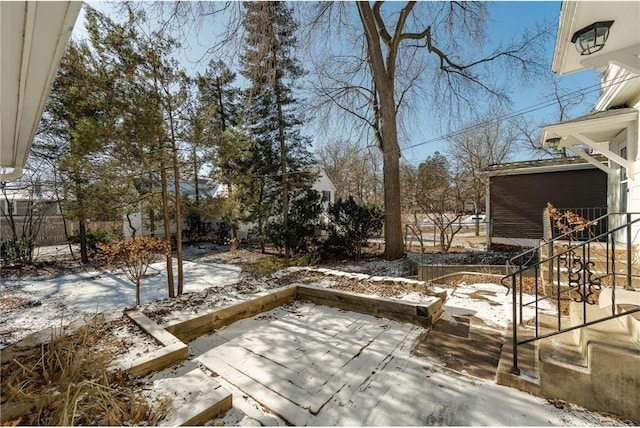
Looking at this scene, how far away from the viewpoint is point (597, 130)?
5305 mm

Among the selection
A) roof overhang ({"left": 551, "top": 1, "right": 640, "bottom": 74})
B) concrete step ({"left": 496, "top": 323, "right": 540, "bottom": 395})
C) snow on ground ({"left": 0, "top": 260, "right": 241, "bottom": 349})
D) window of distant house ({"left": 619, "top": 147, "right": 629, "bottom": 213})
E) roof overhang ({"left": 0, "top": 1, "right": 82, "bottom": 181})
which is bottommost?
snow on ground ({"left": 0, "top": 260, "right": 241, "bottom": 349})

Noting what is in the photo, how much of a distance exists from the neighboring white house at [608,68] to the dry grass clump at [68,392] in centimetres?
490

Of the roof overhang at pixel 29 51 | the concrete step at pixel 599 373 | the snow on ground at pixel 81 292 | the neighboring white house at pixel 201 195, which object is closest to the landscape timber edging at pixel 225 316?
the snow on ground at pixel 81 292

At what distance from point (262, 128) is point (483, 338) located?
11510 millimetres

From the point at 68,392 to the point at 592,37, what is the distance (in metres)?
5.34

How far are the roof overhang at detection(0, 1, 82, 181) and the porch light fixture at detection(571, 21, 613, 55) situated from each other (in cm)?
431

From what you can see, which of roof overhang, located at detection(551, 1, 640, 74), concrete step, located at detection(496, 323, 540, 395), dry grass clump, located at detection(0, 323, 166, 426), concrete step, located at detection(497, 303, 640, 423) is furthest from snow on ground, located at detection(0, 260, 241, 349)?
roof overhang, located at detection(551, 1, 640, 74)

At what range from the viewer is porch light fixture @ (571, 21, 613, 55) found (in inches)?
110

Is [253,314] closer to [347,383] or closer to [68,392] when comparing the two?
[347,383]

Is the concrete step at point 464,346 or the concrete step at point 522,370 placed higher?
the concrete step at point 522,370

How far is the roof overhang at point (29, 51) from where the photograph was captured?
3.63 ft

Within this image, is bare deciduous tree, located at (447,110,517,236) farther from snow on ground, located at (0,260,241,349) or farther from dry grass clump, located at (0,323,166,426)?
dry grass clump, located at (0,323,166,426)

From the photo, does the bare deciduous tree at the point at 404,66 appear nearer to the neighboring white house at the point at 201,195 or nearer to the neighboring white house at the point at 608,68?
the neighboring white house at the point at 201,195

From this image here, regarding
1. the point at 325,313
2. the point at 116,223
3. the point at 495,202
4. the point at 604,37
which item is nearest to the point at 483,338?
the point at 325,313
